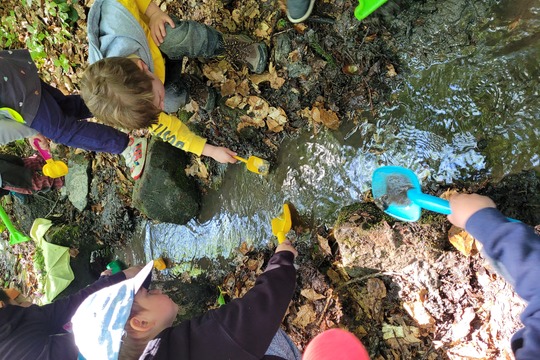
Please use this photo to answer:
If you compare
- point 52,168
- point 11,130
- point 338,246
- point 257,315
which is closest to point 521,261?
point 257,315

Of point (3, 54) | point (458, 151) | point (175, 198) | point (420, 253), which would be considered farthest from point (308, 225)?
point (3, 54)

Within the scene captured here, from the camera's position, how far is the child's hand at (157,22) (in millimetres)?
2656

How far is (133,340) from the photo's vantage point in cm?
199

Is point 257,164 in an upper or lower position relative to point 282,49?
lower

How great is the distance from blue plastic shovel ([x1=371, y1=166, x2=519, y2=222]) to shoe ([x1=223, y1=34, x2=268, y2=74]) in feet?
4.49

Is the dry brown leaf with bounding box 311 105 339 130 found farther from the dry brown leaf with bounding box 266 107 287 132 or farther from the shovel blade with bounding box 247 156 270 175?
the shovel blade with bounding box 247 156 270 175

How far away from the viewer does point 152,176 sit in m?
3.59

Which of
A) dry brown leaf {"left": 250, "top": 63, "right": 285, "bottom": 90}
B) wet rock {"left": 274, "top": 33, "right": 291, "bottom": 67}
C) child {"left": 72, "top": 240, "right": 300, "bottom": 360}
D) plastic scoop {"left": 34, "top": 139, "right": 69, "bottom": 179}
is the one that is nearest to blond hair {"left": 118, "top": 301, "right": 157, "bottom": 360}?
child {"left": 72, "top": 240, "right": 300, "bottom": 360}

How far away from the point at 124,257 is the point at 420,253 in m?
3.49

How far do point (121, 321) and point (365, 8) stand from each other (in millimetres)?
2342

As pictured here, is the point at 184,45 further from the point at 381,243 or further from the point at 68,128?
the point at 381,243

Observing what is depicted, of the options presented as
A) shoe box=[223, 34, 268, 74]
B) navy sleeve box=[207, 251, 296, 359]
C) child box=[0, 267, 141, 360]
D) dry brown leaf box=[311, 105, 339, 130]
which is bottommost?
child box=[0, 267, 141, 360]

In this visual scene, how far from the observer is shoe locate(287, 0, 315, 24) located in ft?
8.89

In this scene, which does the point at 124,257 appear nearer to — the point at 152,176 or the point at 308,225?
the point at 152,176
